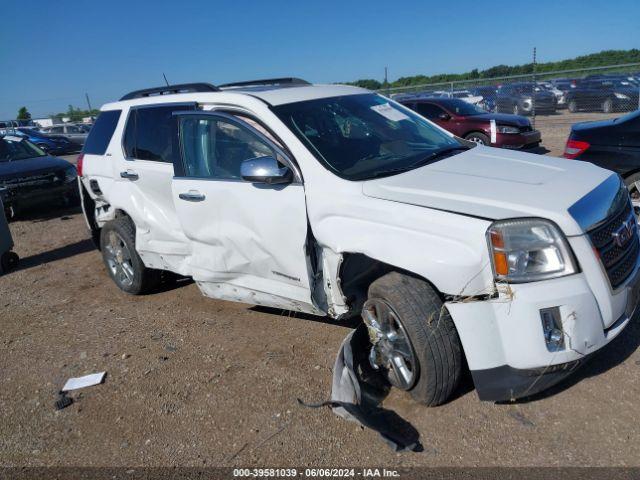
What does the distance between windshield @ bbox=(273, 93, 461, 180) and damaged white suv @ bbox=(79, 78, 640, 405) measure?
0.6 inches

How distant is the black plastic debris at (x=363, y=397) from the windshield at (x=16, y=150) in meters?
9.11

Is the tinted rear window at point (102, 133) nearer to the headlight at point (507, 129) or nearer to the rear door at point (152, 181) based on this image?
the rear door at point (152, 181)

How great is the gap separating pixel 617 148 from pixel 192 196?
452 cm

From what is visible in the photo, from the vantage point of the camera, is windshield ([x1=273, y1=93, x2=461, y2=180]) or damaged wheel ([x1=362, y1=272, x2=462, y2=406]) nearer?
damaged wheel ([x1=362, y1=272, x2=462, y2=406])

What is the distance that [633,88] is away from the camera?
17.6 m

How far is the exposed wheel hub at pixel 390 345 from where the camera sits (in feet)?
10.7

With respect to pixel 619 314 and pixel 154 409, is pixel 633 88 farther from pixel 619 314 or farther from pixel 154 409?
pixel 154 409

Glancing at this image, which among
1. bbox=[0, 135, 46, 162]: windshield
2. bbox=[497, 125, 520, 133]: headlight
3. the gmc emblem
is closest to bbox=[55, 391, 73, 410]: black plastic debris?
the gmc emblem

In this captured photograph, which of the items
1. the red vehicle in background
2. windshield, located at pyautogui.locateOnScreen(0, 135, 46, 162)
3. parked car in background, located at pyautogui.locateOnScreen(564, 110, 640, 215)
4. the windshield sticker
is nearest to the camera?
the windshield sticker

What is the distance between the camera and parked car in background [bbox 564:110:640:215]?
234 inches

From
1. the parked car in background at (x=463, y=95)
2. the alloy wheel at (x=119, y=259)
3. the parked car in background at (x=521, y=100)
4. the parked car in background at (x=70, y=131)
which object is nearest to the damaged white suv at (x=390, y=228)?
the alloy wheel at (x=119, y=259)

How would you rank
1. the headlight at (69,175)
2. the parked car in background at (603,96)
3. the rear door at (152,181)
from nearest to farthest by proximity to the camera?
1. the rear door at (152,181)
2. the headlight at (69,175)
3. the parked car in background at (603,96)

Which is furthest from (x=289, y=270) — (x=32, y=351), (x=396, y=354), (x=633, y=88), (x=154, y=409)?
(x=633, y=88)

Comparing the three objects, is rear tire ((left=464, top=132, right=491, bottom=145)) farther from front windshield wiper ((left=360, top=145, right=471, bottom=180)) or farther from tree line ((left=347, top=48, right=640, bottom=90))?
tree line ((left=347, top=48, right=640, bottom=90))
